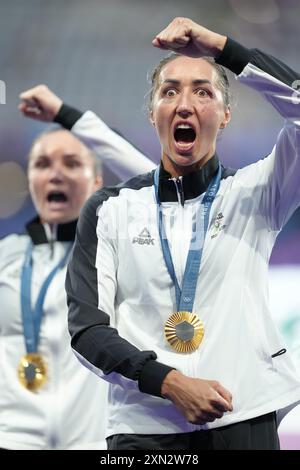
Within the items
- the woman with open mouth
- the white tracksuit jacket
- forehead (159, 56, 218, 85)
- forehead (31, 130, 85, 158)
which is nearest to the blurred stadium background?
forehead (31, 130, 85, 158)

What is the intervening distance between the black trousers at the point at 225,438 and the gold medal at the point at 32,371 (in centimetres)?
143

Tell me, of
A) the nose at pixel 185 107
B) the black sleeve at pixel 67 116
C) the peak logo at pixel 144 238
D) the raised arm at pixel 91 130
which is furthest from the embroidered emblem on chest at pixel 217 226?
the black sleeve at pixel 67 116

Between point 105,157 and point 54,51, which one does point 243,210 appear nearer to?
point 105,157

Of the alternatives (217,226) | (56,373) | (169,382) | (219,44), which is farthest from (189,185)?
(56,373)

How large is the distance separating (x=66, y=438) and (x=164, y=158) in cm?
145

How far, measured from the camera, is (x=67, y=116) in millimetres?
3234

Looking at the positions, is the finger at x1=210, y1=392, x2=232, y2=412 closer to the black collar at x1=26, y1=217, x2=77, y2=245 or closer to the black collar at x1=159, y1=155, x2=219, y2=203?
the black collar at x1=159, y1=155, x2=219, y2=203

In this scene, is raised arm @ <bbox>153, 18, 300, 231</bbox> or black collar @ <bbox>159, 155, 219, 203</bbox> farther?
black collar @ <bbox>159, 155, 219, 203</bbox>

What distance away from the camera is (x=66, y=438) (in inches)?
131

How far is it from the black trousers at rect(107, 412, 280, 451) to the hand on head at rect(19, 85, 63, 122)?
139 centimetres

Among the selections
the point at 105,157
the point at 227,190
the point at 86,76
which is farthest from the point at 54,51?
the point at 227,190

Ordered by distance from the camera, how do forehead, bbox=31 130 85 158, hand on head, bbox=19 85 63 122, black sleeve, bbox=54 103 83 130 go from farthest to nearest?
forehead, bbox=31 130 85 158, black sleeve, bbox=54 103 83 130, hand on head, bbox=19 85 63 122

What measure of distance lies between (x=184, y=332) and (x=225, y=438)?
263mm

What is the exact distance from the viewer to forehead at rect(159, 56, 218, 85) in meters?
2.33
